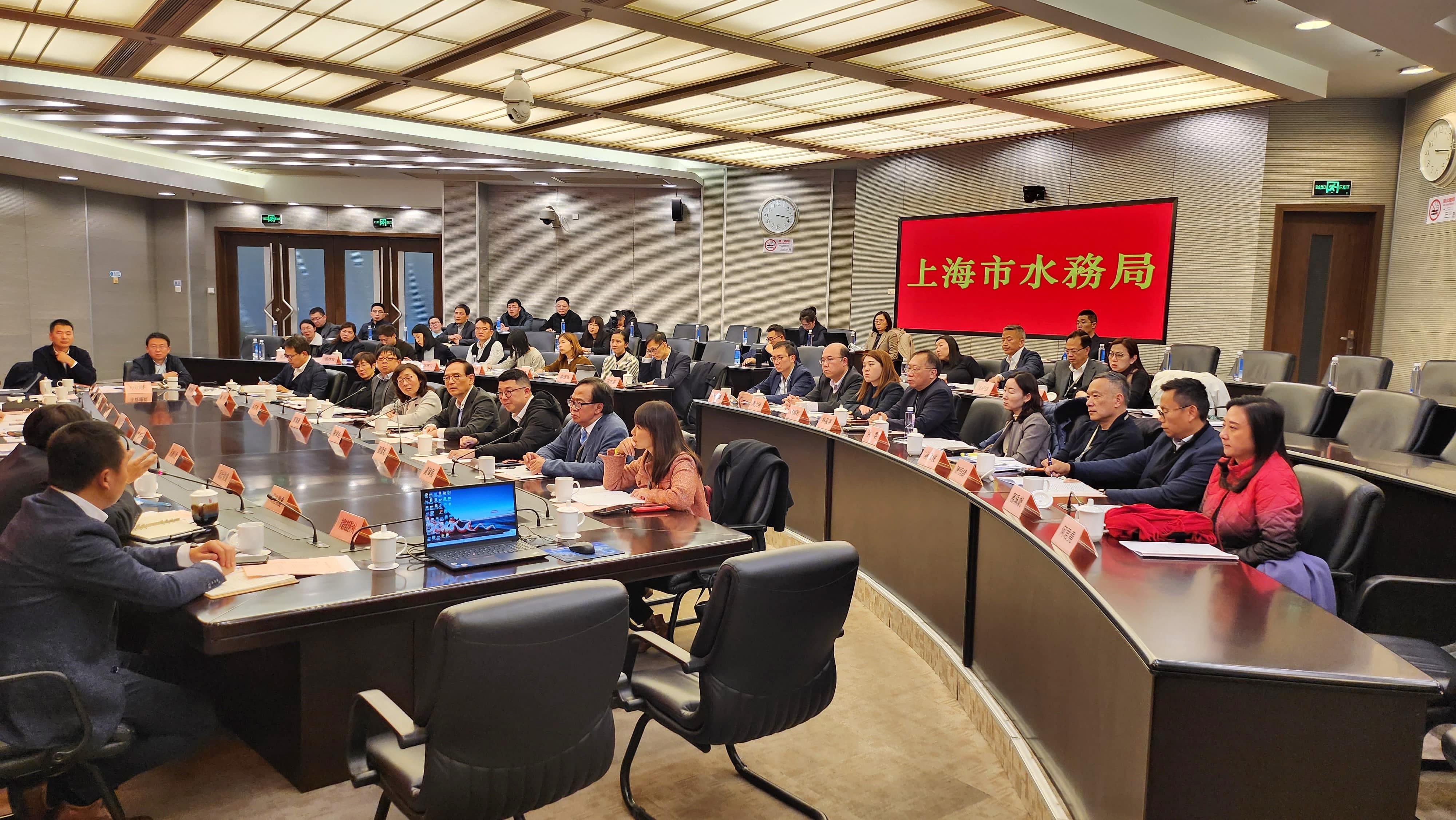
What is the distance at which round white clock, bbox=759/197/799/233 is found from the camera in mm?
12406

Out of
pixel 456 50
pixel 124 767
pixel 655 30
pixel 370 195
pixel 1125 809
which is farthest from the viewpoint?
pixel 370 195

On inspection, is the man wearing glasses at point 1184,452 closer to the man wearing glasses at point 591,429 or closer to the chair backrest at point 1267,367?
the man wearing glasses at point 591,429

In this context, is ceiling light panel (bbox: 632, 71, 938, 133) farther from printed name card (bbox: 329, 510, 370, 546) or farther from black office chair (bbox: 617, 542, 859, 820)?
black office chair (bbox: 617, 542, 859, 820)

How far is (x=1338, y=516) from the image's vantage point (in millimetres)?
2980

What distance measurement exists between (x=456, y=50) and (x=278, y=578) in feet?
17.4

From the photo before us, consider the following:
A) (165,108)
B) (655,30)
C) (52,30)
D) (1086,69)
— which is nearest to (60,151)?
(165,108)

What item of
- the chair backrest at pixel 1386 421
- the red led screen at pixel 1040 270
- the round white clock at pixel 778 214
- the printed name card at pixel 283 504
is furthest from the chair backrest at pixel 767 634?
the round white clock at pixel 778 214

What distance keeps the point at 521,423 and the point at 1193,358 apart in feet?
18.6

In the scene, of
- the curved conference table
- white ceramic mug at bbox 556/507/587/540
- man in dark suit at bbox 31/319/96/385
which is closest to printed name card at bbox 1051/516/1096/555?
the curved conference table

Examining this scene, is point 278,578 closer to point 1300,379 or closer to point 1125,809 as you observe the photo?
point 1125,809

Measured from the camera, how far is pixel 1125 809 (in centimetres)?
206

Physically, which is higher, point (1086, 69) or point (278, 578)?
point (1086, 69)

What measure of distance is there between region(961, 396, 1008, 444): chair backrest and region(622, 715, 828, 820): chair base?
2.79 m

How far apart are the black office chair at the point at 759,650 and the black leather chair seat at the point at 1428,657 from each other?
1.43 m
